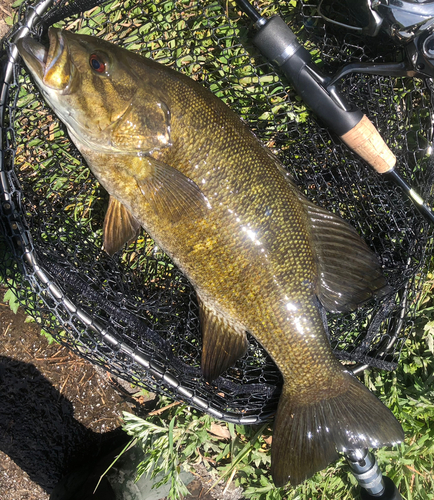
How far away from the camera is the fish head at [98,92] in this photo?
5.70ft

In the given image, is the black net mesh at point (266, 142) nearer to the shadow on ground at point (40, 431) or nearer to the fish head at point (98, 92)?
the fish head at point (98, 92)

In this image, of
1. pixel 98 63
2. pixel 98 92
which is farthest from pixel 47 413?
pixel 98 63

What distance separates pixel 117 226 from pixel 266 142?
1135mm

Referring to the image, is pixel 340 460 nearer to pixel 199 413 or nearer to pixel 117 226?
pixel 199 413

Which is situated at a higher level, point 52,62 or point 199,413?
point 52,62

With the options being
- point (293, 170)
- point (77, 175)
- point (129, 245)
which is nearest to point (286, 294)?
point (293, 170)

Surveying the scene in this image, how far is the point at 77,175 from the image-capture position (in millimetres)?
2475

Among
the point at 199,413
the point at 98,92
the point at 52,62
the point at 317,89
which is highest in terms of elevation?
the point at 52,62

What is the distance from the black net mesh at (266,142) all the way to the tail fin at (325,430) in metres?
0.28

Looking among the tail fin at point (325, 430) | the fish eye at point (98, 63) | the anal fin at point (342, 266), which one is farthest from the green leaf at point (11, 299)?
the anal fin at point (342, 266)

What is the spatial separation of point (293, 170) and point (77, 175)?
1.38 m

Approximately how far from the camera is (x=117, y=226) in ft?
7.07

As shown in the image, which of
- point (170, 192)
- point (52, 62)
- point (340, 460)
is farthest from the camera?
point (340, 460)

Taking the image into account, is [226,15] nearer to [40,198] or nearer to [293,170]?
[293,170]
